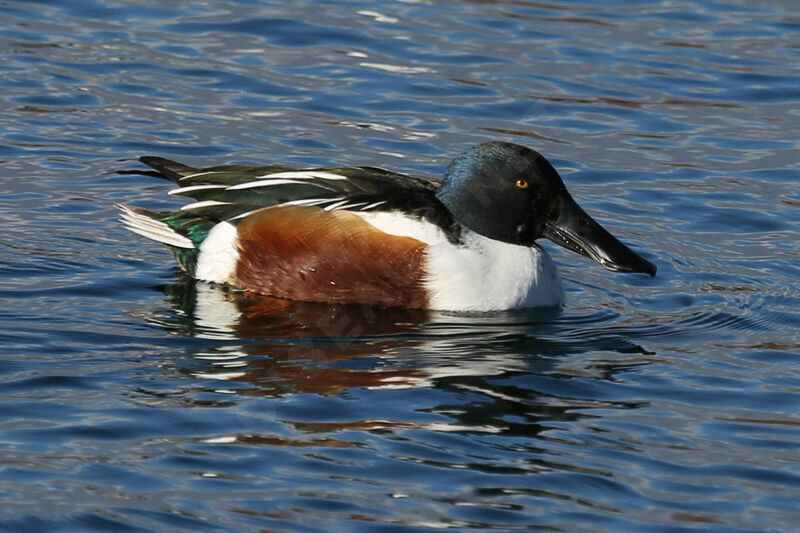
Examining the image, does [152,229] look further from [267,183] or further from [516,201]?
[516,201]

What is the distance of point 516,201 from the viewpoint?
880 centimetres

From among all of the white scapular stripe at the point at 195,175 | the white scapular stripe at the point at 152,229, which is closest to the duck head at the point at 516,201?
the white scapular stripe at the point at 195,175

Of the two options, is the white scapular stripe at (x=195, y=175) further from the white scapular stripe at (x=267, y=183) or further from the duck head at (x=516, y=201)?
the duck head at (x=516, y=201)

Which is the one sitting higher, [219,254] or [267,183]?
[267,183]

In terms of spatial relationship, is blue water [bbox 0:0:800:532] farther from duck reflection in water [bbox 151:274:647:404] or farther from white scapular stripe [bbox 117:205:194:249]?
white scapular stripe [bbox 117:205:194:249]

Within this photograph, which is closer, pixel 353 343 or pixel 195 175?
pixel 353 343

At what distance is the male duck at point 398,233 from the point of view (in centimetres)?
857

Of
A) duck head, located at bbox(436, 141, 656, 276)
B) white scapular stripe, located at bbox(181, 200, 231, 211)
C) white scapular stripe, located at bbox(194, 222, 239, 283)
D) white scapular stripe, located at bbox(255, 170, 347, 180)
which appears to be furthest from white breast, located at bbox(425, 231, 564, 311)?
white scapular stripe, located at bbox(181, 200, 231, 211)

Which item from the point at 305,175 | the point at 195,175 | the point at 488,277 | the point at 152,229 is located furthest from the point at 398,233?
the point at 152,229

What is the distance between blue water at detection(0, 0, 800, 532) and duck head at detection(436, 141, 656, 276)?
36 cm

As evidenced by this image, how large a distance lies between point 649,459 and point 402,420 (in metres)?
1.08

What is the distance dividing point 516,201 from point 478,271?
47 cm

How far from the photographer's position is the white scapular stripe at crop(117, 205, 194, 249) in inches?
360

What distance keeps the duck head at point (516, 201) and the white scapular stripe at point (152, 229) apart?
1.54m
